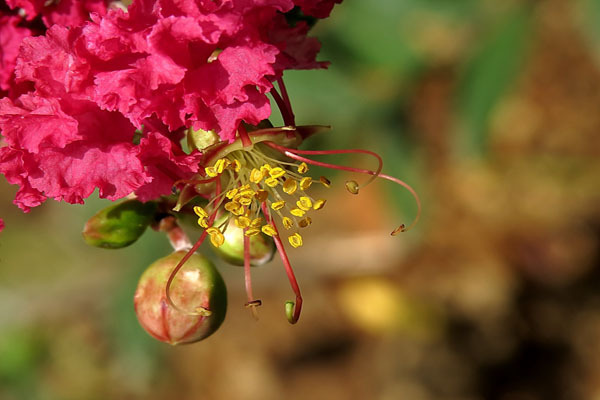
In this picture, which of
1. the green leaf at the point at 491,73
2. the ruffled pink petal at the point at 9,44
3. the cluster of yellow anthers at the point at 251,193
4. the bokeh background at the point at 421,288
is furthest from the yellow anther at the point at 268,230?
the bokeh background at the point at 421,288

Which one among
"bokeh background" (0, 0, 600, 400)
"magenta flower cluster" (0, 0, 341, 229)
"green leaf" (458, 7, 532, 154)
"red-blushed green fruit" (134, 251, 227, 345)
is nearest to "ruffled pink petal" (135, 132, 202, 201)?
"magenta flower cluster" (0, 0, 341, 229)

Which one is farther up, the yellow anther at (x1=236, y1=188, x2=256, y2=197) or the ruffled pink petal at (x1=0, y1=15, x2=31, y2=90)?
the ruffled pink petal at (x1=0, y1=15, x2=31, y2=90)

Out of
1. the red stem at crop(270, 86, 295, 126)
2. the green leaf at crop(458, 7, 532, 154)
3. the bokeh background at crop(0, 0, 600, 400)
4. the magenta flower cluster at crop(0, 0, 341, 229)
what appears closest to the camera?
the magenta flower cluster at crop(0, 0, 341, 229)

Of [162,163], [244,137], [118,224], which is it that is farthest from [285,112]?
[118,224]

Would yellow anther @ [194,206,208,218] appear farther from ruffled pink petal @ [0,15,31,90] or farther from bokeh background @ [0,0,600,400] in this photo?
bokeh background @ [0,0,600,400]

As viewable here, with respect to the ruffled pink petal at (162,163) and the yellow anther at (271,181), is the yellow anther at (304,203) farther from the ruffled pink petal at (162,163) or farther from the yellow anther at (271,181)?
the ruffled pink petal at (162,163)

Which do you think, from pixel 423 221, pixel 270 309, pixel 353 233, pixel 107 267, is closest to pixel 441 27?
pixel 353 233

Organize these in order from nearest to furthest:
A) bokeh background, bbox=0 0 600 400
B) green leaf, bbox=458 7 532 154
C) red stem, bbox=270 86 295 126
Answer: red stem, bbox=270 86 295 126, green leaf, bbox=458 7 532 154, bokeh background, bbox=0 0 600 400
